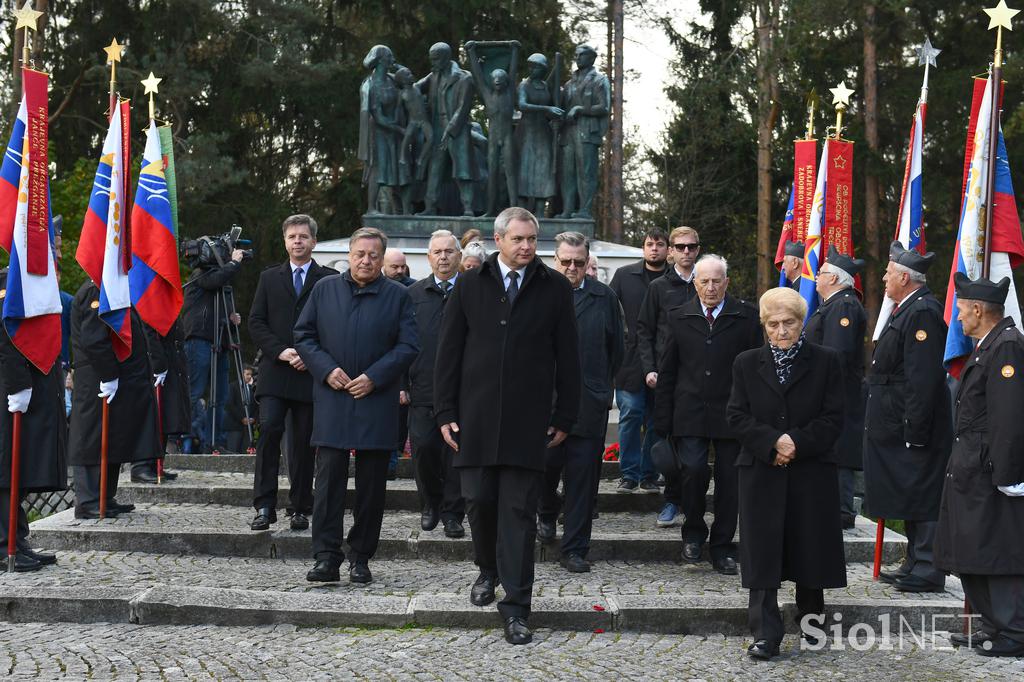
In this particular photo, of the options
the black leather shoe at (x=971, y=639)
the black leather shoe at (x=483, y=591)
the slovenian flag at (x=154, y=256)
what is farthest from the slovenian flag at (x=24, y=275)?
the black leather shoe at (x=971, y=639)

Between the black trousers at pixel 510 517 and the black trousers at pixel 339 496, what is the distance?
817 mm

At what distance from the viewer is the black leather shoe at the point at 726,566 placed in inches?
294

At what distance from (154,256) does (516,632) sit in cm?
454

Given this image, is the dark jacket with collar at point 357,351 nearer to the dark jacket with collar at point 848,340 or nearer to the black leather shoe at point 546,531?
the black leather shoe at point 546,531

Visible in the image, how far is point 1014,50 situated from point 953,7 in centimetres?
219

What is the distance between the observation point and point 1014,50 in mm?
22500

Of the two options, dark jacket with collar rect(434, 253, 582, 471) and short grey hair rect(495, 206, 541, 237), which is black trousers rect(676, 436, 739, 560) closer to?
dark jacket with collar rect(434, 253, 582, 471)

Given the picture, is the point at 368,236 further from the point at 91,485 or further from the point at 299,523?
the point at 91,485

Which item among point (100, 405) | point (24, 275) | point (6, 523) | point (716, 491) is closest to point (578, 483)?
point (716, 491)

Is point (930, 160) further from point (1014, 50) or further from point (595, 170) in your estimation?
point (595, 170)

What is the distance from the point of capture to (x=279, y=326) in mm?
8211

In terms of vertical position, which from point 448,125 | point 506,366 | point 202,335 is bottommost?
point 506,366

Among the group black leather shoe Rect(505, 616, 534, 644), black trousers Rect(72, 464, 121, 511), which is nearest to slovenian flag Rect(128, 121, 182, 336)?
black trousers Rect(72, 464, 121, 511)

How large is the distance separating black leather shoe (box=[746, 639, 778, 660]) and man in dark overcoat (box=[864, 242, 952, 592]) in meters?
1.58
